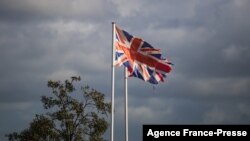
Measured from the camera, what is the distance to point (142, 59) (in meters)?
38.3

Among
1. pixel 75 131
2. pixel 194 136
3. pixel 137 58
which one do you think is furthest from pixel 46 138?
pixel 194 136

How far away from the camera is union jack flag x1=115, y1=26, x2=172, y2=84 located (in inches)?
1492

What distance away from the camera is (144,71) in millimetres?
38094

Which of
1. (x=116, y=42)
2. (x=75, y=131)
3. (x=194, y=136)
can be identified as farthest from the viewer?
(x=75, y=131)

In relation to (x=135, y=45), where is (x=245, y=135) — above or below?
below

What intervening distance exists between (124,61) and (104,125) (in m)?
25.9

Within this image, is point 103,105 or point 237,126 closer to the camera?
point 237,126

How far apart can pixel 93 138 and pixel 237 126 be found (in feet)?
101

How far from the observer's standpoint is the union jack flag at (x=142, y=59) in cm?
3791

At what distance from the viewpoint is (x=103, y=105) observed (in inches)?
2486

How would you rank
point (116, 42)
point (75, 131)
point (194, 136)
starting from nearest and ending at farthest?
point (194, 136) → point (116, 42) → point (75, 131)

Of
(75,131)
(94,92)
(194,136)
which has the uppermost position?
(94,92)

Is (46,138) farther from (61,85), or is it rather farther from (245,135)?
(245,135)

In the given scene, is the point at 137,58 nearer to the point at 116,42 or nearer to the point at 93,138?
the point at 116,42
